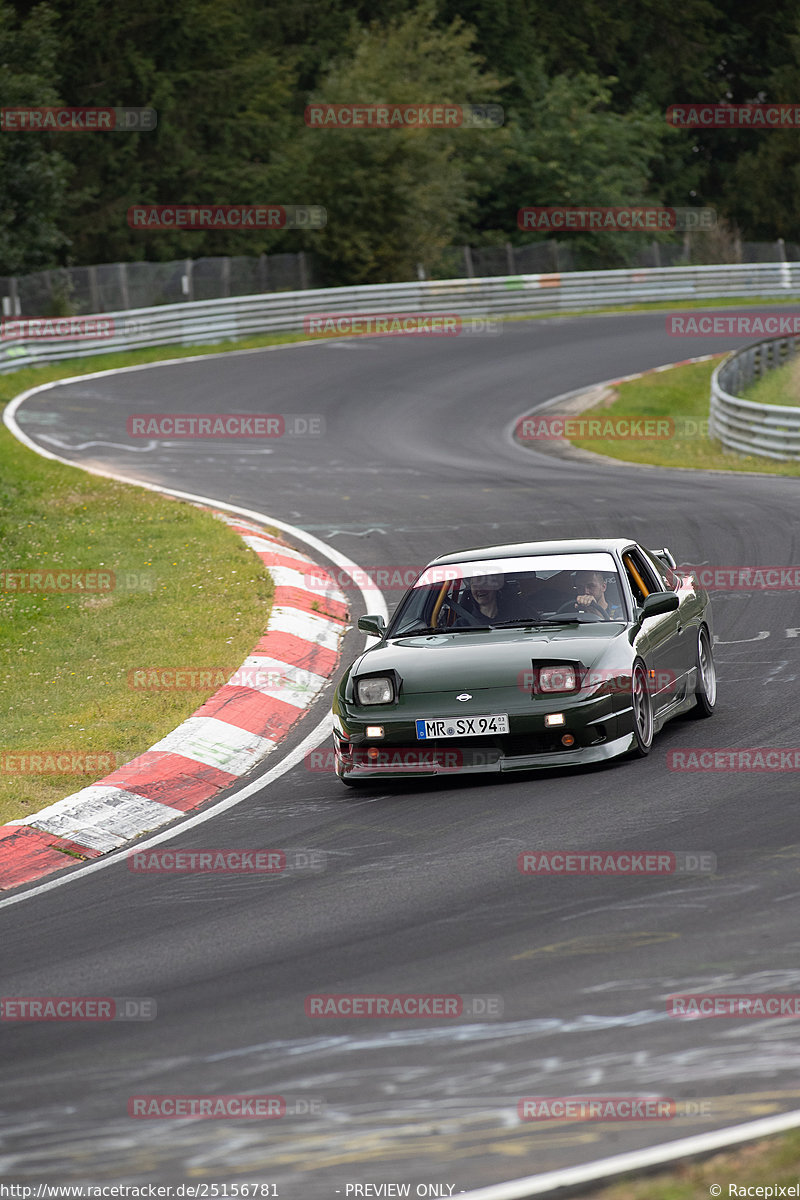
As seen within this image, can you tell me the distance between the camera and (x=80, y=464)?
2334 centimetres

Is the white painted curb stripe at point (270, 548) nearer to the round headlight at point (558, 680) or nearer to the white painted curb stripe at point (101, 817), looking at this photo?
the white painted curb stripe at point (101, 817)

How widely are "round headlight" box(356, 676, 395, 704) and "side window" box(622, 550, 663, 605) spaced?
1884 mm

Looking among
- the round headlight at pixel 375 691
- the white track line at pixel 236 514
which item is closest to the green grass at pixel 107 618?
the white track line at pixel 236 514

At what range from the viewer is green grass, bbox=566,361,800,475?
25.0m

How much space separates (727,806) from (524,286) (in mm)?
40596

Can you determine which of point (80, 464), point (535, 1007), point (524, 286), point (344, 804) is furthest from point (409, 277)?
point (535, 1007)

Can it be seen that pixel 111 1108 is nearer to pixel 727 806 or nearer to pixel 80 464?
pixel 727 806

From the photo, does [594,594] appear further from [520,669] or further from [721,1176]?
[721,1176]

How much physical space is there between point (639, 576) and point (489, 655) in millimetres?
1787

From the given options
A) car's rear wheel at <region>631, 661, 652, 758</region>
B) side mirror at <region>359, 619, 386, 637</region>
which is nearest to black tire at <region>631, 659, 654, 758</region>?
car's rear wheel at <region>631, 661, 652, 758</region>

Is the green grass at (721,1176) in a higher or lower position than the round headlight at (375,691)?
higher

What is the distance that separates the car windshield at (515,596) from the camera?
9.76 metres

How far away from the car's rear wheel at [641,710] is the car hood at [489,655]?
142 mm

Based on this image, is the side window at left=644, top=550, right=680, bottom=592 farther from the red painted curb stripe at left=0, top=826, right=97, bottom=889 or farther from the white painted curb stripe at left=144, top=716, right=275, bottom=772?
the red painted curb stripe at left=0, top=826, right=97, bottom=889
